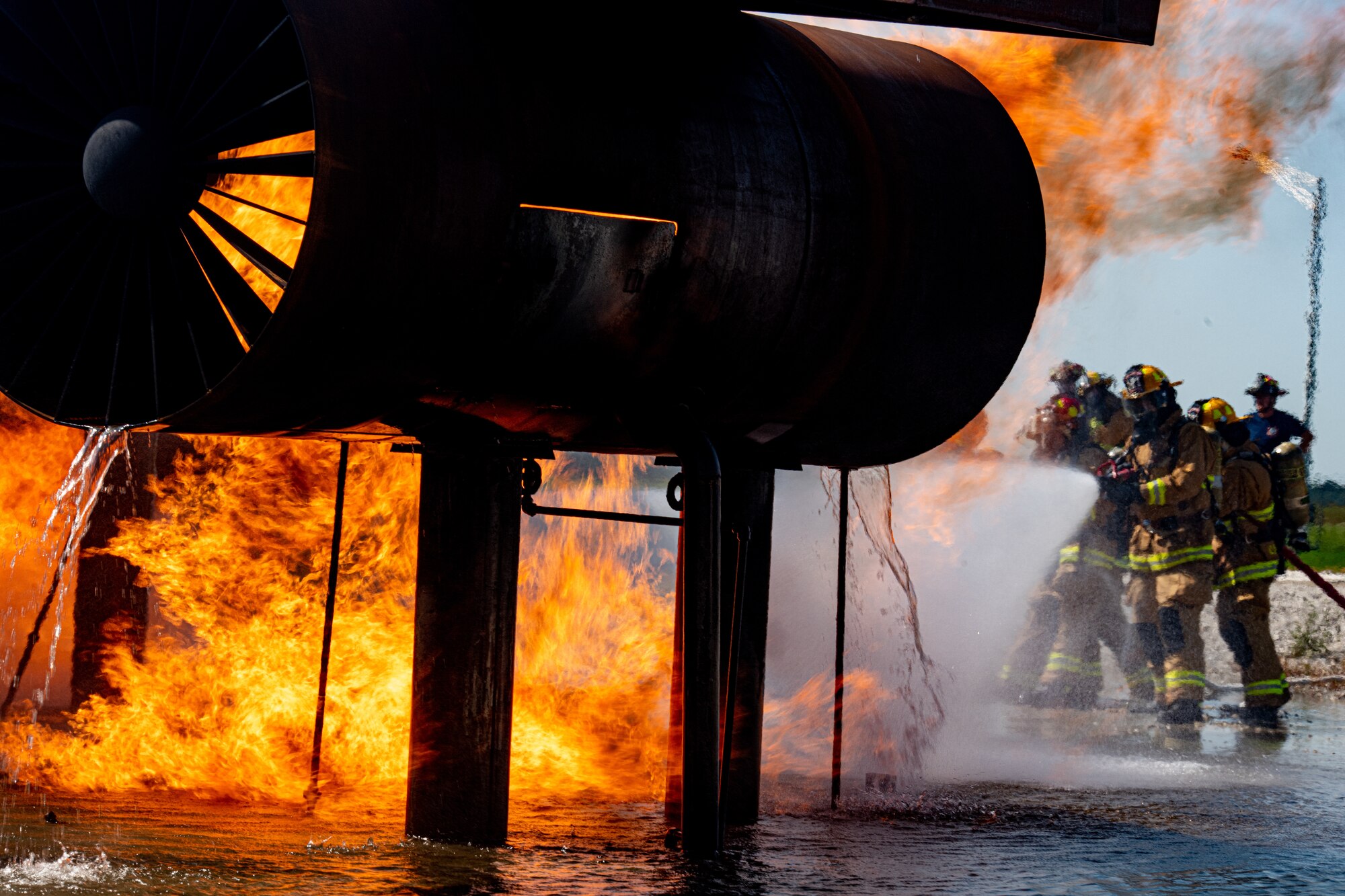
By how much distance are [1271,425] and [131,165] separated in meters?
8.53

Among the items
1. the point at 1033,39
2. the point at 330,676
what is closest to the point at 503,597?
the point at 330,676

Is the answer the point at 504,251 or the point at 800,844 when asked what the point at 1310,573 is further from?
the point at 504,251

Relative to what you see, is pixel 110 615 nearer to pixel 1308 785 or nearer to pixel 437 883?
pixel 437 883

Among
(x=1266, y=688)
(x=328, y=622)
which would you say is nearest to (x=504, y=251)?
(x=328, y=622)

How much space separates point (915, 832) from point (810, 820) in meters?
0.41

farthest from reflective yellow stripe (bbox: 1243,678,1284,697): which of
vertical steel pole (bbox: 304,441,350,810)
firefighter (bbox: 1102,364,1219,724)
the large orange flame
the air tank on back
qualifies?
the large orange flame

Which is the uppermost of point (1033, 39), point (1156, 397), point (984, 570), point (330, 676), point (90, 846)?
point (1033, 39)

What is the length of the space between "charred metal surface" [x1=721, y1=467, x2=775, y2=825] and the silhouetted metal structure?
10.7 inches

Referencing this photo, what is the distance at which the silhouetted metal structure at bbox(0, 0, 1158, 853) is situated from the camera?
3521mm

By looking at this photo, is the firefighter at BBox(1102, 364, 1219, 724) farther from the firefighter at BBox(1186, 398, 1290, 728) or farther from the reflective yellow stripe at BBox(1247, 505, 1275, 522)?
the reflective yellow stripe at BBox(1247, 505, 1275, 522)

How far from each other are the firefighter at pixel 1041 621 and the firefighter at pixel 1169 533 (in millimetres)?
500

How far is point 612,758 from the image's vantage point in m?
6.76

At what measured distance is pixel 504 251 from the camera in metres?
3.71

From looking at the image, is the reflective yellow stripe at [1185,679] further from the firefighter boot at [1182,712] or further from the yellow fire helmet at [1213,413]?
the yellow fire helmet at [1213,413]
